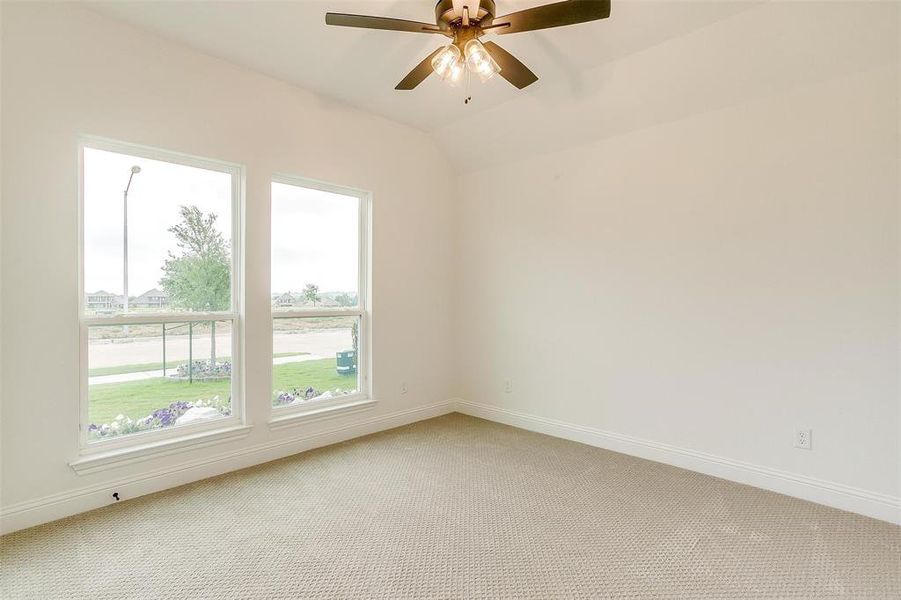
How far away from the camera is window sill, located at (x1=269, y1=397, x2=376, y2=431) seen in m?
3.30

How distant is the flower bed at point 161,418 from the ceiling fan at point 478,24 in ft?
8.22

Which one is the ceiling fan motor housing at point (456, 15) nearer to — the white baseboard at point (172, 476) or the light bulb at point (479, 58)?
the light bulb at point (479, 58)

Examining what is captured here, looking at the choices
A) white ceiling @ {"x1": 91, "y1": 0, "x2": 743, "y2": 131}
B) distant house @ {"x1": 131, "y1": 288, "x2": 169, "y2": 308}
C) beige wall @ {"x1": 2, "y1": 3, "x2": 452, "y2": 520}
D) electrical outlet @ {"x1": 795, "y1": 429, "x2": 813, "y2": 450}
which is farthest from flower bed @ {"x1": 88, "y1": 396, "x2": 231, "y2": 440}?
electrical outlet @ {"x1": 795, "y1": 429, "x2": 813, "y2": 450}

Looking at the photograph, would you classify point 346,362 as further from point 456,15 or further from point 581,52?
point 581,52

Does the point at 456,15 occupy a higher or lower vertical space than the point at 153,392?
higher

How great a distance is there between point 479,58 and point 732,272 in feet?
7.00

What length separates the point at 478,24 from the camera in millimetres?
2143

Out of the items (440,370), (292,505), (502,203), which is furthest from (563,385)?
(292,505)

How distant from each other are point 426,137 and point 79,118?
2.68 metres

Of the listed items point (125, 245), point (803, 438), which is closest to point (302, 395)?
point (125, 245)

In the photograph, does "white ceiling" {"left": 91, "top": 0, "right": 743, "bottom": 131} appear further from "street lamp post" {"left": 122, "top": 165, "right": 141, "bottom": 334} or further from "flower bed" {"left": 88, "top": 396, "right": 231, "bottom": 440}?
"flower bed" {"left": 88, "top": 396, "right": 231, "bottom": 440}

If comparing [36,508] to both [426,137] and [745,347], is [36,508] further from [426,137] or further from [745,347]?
[745,347]

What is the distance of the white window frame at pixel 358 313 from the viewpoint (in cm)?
346

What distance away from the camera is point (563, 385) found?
12.5 feet
